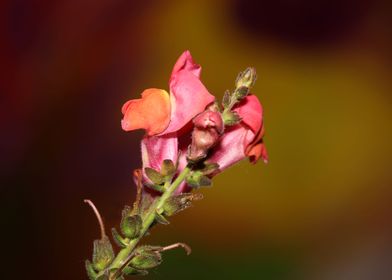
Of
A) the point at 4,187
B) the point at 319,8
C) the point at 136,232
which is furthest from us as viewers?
the point at 319,8

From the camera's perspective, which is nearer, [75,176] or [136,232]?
[136,232]

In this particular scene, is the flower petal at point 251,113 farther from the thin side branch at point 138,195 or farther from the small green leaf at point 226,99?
the thin side branch at point 138,195

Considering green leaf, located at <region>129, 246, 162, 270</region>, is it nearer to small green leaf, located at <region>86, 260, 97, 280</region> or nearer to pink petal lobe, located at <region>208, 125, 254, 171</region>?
small green leaf, located at <region>86, 260, 97, 280</region>

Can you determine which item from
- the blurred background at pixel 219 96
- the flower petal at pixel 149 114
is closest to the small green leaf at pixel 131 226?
the flower petal at pixel 149 114

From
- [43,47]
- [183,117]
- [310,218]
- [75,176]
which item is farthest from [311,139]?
[183,117]

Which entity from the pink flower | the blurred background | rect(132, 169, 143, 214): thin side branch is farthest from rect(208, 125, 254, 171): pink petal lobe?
the blurred background

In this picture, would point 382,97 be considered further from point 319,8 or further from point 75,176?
point 75,176
